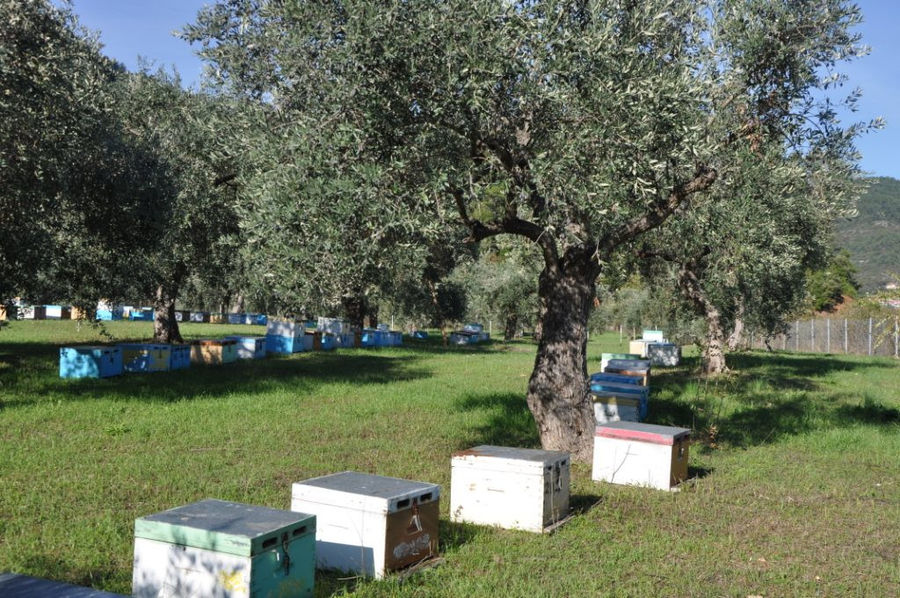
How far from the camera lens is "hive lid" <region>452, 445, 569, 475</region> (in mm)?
8125

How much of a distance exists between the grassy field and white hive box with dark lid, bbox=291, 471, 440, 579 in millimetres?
204

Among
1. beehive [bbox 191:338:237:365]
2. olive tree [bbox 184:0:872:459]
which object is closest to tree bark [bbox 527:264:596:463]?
olive tree [bbox 184:0:872:459]

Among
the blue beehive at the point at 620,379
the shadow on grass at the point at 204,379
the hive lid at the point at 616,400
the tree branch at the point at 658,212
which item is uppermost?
the tree branch at the point at 658,212

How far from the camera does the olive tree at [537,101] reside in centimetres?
962

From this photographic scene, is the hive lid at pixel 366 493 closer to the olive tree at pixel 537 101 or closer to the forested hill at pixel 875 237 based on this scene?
the olive tree at pixel 537 101

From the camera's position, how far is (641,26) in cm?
1060

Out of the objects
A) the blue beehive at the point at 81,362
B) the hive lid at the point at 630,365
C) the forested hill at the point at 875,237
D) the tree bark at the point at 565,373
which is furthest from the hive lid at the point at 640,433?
the forested hill at the point at 875,237

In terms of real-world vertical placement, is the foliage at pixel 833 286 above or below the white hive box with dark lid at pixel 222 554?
above

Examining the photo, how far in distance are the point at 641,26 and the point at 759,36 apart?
7.91 feet

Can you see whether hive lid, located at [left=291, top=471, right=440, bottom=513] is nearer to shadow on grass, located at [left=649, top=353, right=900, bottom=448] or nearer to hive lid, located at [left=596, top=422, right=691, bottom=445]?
hive lid, located at [left=596, top=422, right=691, bottom=445]

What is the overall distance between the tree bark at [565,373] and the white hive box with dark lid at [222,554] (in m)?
6.71

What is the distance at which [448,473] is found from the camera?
35.8ft

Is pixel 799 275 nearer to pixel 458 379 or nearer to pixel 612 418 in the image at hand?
pixel 458 379

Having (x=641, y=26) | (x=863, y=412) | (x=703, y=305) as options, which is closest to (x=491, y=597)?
(x=641, y=26)
